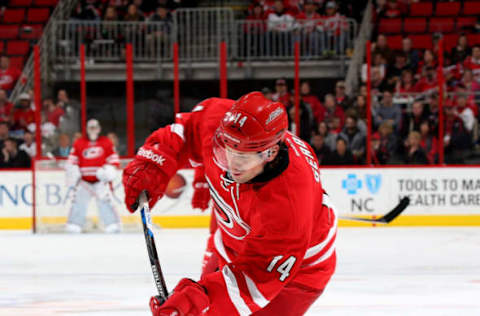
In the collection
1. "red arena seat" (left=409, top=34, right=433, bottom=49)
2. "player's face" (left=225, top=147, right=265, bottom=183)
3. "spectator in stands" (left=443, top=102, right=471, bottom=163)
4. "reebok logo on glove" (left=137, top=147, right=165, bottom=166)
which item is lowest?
"spectator in stands" (left=443, top=102, right=471, bottom=163)

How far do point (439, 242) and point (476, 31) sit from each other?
4196mm

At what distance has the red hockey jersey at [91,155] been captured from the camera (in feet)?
24.5

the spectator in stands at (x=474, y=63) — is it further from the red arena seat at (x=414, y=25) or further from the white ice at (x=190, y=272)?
the white ice at (x=190, y=272)

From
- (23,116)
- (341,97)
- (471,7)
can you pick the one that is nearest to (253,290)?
(341,97)

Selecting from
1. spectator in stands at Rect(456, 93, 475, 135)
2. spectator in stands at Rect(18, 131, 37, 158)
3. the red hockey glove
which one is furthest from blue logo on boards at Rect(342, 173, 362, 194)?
the red hockey glove

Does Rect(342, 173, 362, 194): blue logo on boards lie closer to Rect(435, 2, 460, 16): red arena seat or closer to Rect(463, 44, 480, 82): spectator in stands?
Rect(463, 44, 480, 82): spectator in stands

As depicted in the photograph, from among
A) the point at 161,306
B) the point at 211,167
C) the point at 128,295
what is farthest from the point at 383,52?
the point at 161,306

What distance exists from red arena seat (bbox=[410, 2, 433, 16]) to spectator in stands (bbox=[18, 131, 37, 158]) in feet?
18.8

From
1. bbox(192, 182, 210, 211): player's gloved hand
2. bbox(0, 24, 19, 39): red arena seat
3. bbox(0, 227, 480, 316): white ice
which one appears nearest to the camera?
bbox(192, 182, 210, 211): player's gloved hand

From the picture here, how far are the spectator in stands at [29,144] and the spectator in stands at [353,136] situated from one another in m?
3.39

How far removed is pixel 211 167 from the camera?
217 centimetres

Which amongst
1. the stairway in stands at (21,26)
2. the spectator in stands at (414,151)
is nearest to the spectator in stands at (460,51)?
the spectator in stands at (414,151)

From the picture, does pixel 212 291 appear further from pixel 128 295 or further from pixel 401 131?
pixel 401 131

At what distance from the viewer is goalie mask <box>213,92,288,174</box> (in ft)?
5.70
